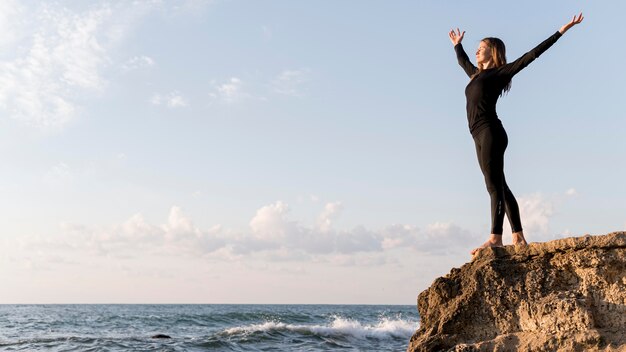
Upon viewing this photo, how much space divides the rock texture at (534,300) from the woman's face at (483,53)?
1.87m

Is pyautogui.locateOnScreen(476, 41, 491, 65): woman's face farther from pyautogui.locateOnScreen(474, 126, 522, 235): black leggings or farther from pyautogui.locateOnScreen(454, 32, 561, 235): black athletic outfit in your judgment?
pyautogui.locateOnScreen(474, 126, 522, 235): black leggings

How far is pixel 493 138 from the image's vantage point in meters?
5.52

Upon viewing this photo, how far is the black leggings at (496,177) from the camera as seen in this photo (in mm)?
5520

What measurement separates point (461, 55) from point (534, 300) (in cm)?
278

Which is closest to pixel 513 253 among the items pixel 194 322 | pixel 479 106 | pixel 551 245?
pixel 551 245

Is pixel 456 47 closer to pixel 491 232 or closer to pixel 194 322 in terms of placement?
pixel 491 232

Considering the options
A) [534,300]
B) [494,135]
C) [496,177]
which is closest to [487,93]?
[494,135]

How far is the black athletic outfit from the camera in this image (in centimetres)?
552

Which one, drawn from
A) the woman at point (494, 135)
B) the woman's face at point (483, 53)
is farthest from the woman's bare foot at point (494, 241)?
the woman's face at point (483, 53)

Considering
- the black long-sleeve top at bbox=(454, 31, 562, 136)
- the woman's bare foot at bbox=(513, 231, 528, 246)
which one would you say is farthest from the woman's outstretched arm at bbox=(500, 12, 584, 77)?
the woman's bare foot at bbox=(513, 231, 528, 246)

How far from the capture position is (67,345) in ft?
63.1

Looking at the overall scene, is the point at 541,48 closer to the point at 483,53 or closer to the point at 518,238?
the point at 483,53

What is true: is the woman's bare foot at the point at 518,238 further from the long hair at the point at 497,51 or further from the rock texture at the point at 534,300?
the long hair at the point at 497,51

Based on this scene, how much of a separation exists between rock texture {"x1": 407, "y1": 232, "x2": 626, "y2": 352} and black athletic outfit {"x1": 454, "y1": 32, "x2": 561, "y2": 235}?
54cm
